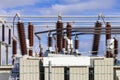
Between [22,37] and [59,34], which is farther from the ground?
[59,34]

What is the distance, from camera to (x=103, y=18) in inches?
1722

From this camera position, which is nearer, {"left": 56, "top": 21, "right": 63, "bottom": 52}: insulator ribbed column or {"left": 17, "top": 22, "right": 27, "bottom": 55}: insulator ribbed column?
{"left": 17, "top": 22, "right": 27, "bottom": 55}: insulator ribbed column

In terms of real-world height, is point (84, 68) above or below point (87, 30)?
below

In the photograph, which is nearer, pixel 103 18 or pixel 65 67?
pixel 65 67

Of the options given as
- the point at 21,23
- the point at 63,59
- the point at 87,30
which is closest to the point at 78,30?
the point at 87,30

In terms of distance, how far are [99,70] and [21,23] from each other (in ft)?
30.5

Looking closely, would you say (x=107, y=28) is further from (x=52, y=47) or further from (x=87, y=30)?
(x=52, y=47)

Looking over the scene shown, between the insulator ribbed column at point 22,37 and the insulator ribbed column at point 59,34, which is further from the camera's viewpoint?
the insulator ribbed column at point 59,34

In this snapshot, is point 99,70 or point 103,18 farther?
point 103,18

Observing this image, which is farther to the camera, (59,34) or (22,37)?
(59,34)

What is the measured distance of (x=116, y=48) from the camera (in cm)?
4544

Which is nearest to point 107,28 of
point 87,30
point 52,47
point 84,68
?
point 87,30

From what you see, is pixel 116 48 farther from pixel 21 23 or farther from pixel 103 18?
pixel 21 23

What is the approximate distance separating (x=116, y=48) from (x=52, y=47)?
7.59 meters
